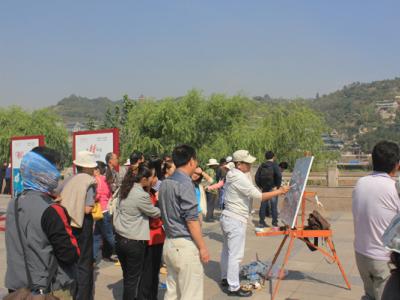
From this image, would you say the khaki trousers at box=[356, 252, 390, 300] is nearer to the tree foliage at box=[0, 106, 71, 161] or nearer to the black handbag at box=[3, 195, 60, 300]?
the black handbag at box=[3, 195, 60, 300]

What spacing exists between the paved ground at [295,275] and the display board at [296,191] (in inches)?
37.4

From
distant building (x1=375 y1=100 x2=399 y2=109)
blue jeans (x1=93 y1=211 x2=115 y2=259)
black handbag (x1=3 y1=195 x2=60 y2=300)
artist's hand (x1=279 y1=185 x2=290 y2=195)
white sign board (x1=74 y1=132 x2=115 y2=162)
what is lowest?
blue jeans (x1=93 y1=211 x2=115 y2=259)

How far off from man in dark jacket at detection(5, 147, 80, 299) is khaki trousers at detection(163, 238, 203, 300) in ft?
3.79

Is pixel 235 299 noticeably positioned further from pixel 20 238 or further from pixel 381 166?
pixel 20 238

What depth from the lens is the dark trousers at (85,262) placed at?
15.8 feet

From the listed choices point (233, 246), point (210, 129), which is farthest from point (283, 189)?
point (210, 129)

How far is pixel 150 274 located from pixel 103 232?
2.36 meters

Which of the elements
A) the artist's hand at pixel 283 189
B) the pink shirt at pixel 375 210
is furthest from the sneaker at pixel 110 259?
the pink shirt at pixel 375 210

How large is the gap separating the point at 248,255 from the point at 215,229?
8.65 feet

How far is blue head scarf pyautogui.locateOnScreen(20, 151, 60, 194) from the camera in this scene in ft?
9.86

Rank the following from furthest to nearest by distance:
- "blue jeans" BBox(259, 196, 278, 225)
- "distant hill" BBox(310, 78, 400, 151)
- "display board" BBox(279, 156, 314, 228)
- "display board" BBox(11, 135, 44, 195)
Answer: "distant hill" BBox(310, 78, 400, 151)
"blue jeans" BBox(259, 196, 278, 225)
"display board" BBox(11, 135, 44, 195)
"display board" BBox(279, 156, 314, 228)

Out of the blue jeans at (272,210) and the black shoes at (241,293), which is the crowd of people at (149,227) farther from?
the blue jeans at (272,210)

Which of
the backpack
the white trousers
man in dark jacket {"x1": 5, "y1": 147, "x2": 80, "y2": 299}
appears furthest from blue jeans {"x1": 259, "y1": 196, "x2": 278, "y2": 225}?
man in dark jacket {"x1": 5, "y1": 147, "x2": 80, "y2": 299}

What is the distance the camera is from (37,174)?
9.90 feet
